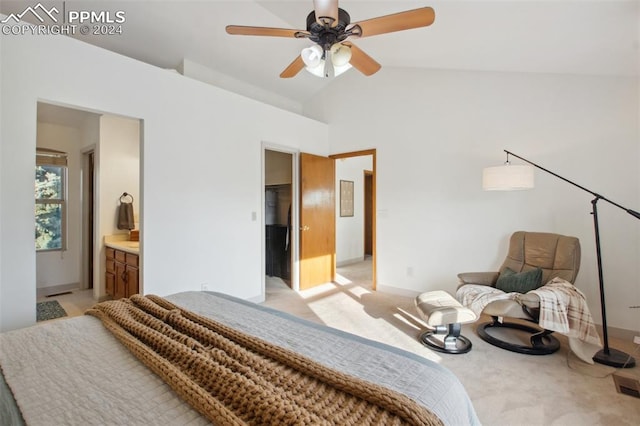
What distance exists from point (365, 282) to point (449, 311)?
245 cm

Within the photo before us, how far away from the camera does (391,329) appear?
3002 mm

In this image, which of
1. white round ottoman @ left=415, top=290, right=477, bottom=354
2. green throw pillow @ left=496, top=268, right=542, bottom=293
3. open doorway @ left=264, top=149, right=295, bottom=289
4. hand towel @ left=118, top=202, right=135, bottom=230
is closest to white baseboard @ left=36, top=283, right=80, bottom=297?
hand towel @ left=118, top=202, right=135, bottom=230

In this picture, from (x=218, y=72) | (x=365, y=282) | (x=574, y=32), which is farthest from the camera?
(x=365, y=282)

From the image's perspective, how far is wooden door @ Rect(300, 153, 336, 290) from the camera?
14.5ft

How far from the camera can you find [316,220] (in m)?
4.62

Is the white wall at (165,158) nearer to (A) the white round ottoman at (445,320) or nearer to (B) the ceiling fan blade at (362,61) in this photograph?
(B) the ceiling fan blade at (362,61)

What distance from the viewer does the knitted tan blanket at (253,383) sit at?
750mm

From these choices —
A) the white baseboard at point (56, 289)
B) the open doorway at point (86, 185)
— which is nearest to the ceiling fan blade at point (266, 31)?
the open doorway at point (86, 185)

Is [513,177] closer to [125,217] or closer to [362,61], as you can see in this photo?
[362,61]

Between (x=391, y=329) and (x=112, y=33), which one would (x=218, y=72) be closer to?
(x=112, y=33)

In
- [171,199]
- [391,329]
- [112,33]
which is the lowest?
[391,329]

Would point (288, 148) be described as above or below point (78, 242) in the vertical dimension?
above

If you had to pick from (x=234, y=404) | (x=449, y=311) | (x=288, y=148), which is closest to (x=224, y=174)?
(x=288, y=148)

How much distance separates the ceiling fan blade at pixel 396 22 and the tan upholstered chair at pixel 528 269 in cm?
218
